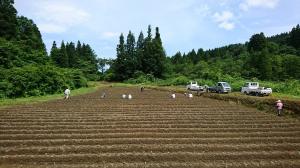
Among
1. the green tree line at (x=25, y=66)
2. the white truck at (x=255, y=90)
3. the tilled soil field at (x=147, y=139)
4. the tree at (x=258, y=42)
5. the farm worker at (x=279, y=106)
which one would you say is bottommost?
the tilled soil field at (x=147, y=139)

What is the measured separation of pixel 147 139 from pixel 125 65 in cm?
8521

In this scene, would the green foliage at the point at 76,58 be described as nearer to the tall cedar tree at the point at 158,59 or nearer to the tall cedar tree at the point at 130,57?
the tall cedar tree at the point at 130,57

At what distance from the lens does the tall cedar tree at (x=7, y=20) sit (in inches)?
2419

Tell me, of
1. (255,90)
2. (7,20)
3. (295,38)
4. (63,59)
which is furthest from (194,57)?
(255,90)

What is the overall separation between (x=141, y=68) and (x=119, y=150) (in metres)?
84.5

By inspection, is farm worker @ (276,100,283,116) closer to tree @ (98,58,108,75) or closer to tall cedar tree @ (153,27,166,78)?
tall cedar tree @ (153,27,166,78)

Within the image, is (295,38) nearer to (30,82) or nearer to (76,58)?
(76,58)

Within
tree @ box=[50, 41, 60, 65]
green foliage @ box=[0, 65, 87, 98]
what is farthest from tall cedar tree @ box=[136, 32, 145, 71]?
green foliage @ box=[0, 65, 87, 98]

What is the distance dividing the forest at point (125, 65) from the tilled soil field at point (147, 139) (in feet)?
58.8

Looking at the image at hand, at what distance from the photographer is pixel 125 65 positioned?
331 feet

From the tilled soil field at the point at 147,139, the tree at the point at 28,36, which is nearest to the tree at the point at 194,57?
the tree at the point at 28,36

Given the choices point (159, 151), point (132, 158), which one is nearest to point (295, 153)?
point (159, 151)

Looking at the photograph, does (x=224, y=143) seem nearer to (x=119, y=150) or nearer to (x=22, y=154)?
(x=119, y=150)

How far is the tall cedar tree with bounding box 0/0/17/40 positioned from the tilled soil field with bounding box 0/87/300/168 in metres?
40.6
